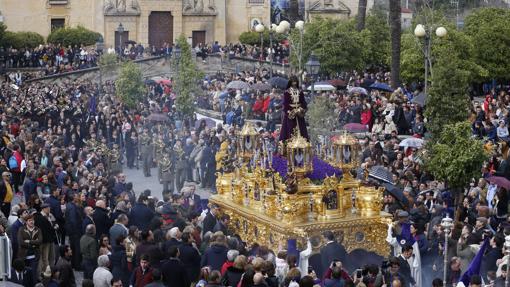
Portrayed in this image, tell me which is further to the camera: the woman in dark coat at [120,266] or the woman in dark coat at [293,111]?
the woman in dark coat at [293,111]

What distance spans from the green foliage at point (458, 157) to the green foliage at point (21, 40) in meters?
38.9

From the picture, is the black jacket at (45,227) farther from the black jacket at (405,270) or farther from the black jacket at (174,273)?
the black jacket at (405,270)

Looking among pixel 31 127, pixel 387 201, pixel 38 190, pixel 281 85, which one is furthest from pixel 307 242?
pixel 281 85

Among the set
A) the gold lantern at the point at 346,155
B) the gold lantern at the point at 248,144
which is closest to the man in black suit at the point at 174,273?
the gold lantern at the point at 346,155

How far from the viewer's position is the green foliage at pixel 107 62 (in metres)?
49.6

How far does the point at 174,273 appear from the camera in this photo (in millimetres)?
15484

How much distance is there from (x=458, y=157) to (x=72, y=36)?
40205mm

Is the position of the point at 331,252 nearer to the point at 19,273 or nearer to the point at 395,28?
the point at 19,273

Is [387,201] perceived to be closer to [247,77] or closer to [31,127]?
[31,127]

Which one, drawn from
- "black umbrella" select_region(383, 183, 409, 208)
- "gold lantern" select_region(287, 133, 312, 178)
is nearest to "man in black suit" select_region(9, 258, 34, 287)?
"gold lantern" select_region(287, 133, 312, 178)

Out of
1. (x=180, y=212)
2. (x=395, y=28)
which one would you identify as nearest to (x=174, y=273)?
(x=180, y=212)

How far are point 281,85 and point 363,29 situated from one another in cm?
856

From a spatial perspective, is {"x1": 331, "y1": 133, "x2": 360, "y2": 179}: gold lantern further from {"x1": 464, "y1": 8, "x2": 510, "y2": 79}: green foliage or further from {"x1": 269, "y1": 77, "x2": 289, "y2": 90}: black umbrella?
{"x1": 464, "y1": 8, "x2": 510, "y2": 79}: green foliage

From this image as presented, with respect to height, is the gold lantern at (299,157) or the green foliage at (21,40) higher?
the green foliage at (21,40)
